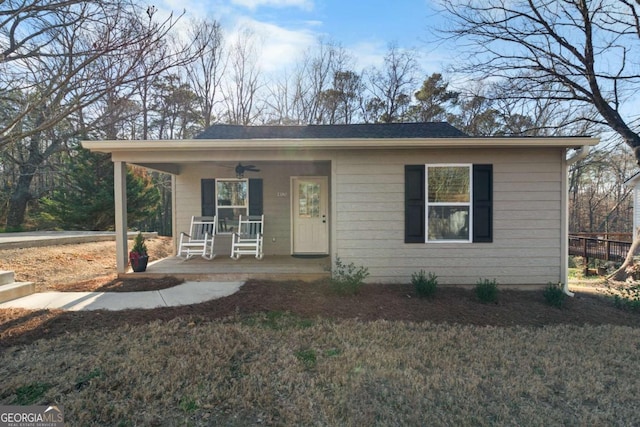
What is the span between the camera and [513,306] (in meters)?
4.73

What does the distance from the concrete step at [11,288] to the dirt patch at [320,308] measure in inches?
15.5

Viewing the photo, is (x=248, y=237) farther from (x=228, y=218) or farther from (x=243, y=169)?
(x=243, y=169)

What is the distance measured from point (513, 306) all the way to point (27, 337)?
19.2ft

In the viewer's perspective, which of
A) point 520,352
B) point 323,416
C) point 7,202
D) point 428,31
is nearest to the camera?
point 323,416

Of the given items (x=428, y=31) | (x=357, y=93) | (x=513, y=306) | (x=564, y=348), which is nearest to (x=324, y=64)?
(x=357, y=93)

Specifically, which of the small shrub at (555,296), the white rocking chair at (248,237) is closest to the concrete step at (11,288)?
the white rocking chair at (248,237)

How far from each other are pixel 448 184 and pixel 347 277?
224 cm

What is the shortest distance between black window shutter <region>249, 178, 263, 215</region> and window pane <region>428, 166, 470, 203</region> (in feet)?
12.3

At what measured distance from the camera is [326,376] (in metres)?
2.66

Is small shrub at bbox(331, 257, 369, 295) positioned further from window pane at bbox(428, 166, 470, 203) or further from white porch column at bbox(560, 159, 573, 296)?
white porch column at bbox(560, 159, 573, 296)

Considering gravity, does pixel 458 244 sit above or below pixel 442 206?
below

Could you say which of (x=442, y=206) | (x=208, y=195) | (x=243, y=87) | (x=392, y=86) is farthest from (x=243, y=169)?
(x=392, y=86)

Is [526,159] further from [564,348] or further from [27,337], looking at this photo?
[27,337]

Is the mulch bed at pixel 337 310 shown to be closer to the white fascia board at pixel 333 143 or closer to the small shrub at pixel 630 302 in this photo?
the small shrub at pixel 630 302
